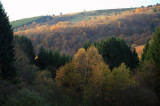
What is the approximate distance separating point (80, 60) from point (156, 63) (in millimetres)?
12772

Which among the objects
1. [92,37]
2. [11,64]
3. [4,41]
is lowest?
[92,37]

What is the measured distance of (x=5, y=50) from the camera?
17.5 m

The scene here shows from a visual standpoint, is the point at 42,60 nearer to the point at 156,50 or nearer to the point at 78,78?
the point at 78,78

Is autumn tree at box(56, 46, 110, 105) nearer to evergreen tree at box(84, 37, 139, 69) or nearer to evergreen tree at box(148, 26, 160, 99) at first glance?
evergreen tree at box(148, 26, 160, 99)

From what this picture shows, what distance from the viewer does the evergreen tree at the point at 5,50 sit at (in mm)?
17391

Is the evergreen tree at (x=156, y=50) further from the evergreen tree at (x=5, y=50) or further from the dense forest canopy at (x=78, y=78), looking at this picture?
the evergreen tree at (x=5, y=50)

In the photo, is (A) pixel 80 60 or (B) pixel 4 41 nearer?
(B) pixel 4 41

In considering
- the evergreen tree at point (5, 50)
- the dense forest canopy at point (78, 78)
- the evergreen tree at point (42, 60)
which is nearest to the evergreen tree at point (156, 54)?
the dense forest canopy at point (78, 78)

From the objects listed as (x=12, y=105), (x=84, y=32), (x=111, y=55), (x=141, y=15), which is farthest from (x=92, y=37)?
(x=12, y=105)

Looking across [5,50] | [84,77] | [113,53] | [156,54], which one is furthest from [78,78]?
[113,53]

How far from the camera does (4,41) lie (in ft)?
57.6

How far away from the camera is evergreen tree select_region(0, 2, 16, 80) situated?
685 inches

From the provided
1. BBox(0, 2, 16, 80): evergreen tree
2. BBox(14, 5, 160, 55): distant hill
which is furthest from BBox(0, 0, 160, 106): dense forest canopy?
BBox(14, 5, 160, 55): distant hill

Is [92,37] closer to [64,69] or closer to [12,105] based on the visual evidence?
[64,69]
